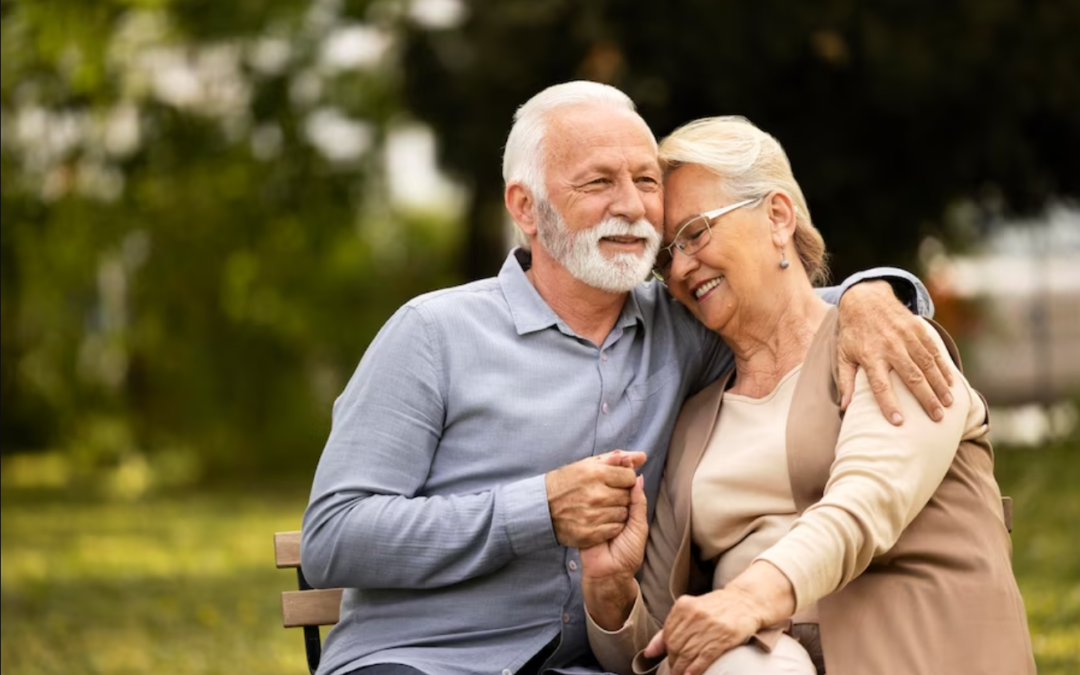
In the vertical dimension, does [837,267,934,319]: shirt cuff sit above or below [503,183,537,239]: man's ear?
below

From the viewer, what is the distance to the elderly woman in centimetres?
302

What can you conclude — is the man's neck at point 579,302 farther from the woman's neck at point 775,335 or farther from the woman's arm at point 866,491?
the woman's arm at point 866,491

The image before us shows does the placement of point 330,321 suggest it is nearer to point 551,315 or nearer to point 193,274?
point 193,274

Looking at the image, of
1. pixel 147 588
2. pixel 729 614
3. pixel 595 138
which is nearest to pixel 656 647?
pixel 729 614

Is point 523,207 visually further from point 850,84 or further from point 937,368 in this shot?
point 850,84

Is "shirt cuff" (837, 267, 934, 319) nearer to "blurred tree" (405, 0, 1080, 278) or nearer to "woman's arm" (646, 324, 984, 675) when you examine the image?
"woman's arm" (646, 324, 984, 675)

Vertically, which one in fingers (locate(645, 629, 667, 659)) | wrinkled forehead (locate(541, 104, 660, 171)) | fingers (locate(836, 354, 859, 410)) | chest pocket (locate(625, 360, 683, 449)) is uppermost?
wrinkled forehead (locate(541, 104, 660, 171))

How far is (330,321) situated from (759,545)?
13115 mm

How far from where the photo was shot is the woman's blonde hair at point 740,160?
137 inches

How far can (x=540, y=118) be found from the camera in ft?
11.7

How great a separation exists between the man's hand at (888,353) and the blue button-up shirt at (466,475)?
218mm

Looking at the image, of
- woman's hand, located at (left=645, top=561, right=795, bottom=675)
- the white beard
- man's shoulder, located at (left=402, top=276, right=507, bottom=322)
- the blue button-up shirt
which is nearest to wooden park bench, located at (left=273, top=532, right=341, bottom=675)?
the blue button-up shirt

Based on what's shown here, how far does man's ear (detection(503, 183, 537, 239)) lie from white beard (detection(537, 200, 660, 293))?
107 millimetres

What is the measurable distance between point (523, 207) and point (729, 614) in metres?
1.10
